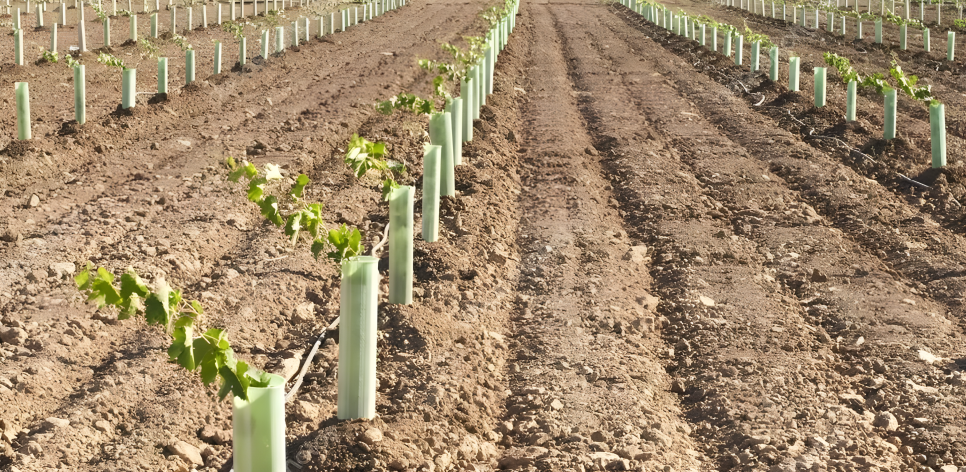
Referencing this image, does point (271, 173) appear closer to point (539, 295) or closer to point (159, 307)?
point (159, 307)

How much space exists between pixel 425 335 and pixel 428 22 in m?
29.9

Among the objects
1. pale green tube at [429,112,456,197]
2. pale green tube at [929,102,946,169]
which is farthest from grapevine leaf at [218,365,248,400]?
pale green tube at [929,102,946,169]

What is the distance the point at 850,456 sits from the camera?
15.3 ft

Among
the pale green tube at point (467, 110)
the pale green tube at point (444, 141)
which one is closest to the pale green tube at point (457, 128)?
the pale green tube at point (467, 110)

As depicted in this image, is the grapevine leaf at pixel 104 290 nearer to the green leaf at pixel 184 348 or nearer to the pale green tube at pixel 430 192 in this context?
the green leaf at pixel 184 348

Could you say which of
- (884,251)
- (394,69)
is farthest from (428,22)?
(884,251)

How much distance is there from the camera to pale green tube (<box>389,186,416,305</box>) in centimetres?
617

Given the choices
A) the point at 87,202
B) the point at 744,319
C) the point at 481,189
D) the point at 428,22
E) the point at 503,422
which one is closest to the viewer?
the point at 503,422

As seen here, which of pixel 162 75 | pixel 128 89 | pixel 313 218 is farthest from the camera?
pixel 162 75

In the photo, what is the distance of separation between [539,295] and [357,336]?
2445 millimetres

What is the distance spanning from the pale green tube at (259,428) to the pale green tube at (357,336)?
3.27 ft

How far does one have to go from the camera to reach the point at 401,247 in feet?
20.6

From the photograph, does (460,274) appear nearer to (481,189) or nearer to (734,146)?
(481,189)

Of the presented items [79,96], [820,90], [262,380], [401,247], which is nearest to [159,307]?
[262,380]
